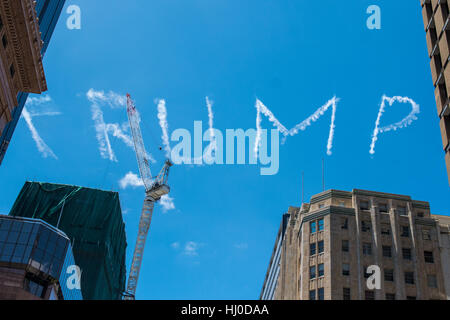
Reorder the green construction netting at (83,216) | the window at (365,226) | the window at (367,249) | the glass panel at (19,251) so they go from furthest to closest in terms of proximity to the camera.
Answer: the green construction netting at (83,216) → the glass panel at (19,251) → the window at (365,226) → the window at (367,249)

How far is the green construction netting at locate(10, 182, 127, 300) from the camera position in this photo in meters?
149

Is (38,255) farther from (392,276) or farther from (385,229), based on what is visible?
(392,276)

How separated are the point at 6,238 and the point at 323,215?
64.3 meters

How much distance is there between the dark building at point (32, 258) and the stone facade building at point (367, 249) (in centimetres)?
4896

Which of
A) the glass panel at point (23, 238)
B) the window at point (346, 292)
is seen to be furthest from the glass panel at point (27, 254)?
the window at point (346, 292)

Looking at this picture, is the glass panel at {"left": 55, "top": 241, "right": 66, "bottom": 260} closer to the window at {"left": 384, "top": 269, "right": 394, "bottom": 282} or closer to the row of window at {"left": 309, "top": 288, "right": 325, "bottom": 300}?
the row of window at {"left": 309, "top": 288, "right": 325, "bottom": 300}

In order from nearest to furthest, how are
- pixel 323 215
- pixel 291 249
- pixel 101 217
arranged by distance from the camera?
pixel 323 215 < pixel 291 249 < pixel 101 217

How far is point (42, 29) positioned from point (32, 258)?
224 feet

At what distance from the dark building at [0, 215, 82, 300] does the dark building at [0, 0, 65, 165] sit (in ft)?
97.3

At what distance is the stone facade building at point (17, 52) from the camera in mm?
48144

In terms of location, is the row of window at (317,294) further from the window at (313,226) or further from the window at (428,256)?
the window at (428,256)
